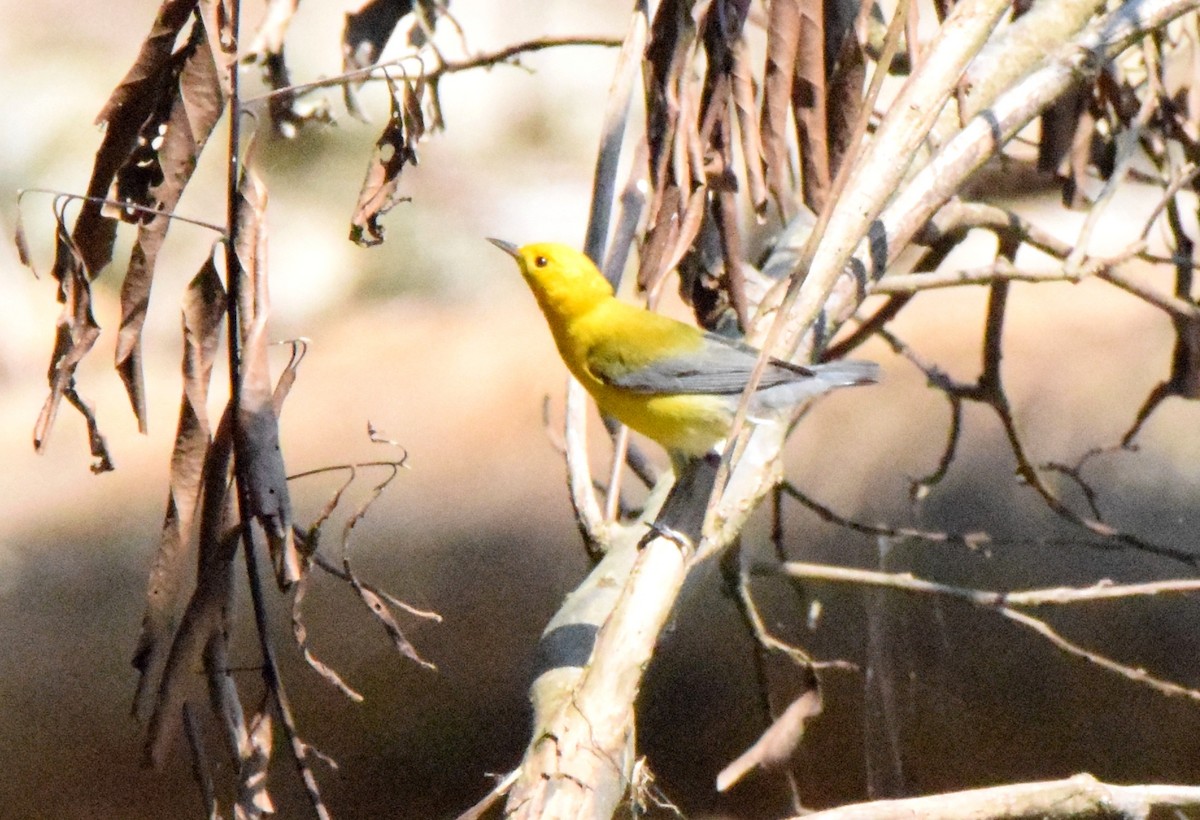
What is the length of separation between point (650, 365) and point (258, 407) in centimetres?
145

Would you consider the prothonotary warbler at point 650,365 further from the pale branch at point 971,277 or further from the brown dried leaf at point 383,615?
the brown dried leaf at point 383,615

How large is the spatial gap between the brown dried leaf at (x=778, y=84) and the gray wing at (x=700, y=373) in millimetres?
568

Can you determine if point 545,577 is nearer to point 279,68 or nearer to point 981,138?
point 279,68

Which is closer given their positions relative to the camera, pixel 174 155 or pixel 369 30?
pixel 174 155

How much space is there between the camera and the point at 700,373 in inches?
116

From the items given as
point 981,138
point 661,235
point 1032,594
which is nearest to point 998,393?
point 1032,594

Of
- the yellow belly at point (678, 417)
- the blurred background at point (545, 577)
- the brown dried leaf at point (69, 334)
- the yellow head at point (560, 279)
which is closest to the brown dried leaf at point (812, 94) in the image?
the yellow belly at point (678, 417)

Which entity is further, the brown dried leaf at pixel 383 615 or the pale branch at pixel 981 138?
the pale branch at pixel 981 138

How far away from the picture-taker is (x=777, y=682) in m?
5.02

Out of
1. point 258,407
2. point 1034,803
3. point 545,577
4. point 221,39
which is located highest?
point 221,39

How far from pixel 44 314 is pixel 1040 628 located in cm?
562

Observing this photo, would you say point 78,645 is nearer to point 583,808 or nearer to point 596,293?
point 596,293

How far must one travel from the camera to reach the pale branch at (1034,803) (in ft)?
5.81

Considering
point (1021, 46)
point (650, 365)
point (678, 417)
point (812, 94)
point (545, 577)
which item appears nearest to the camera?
point (812, 94)
